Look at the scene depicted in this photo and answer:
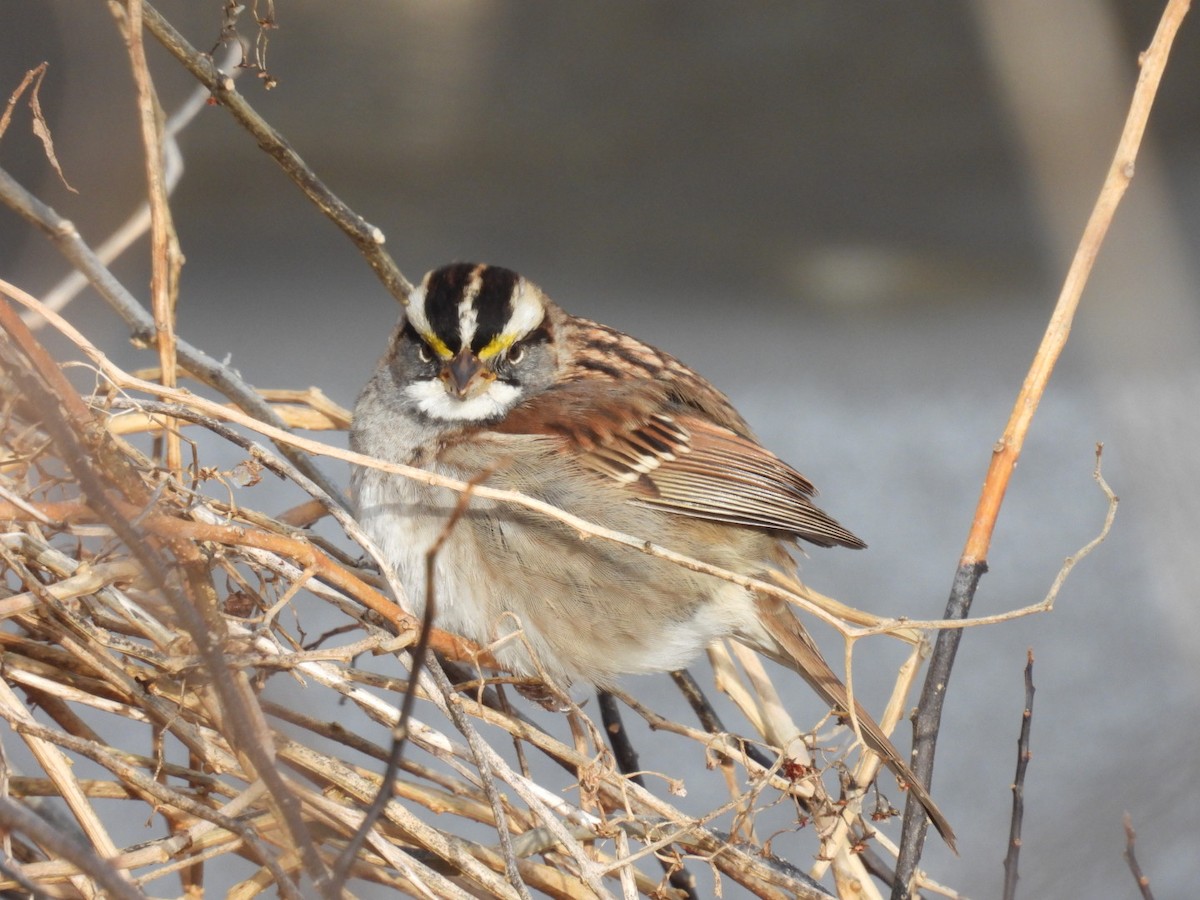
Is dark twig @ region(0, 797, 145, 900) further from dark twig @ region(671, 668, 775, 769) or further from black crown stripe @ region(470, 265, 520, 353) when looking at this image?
black crown stripe @ region(470, 265, 520, 353)

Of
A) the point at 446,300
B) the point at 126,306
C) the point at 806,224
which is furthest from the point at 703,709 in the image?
the point at 806,224

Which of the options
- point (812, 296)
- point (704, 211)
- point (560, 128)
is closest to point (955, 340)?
point (812, 296)

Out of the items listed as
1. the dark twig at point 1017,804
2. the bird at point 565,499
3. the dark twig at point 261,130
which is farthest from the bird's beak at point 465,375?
the dark twig at point 1017,804

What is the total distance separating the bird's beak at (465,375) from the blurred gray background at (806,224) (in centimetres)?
75

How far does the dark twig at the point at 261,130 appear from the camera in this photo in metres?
1.46

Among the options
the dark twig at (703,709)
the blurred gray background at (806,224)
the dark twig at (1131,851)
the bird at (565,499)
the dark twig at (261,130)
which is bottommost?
the dark twig at (1131,851)

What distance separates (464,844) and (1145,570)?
198cm

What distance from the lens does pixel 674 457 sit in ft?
5.76

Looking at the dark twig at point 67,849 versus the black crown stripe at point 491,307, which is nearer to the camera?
the dark twig at point 67,849

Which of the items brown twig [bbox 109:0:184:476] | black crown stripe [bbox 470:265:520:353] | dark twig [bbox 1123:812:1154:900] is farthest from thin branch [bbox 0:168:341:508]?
dark twig [bbox 1123:812:1154:900]

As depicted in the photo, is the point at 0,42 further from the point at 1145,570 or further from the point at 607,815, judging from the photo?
the point at 1145,570

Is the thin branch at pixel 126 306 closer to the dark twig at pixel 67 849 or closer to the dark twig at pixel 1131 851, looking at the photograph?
the dark twig at pixel 67 849

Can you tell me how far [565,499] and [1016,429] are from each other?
0.55 m

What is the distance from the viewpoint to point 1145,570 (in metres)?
2.75
